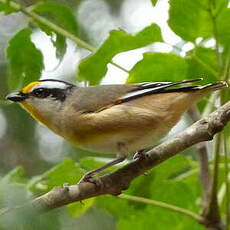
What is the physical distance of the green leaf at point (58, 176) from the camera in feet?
8.54

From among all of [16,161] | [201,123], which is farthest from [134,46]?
[16,161]

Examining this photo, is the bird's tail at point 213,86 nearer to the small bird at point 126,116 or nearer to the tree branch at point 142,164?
the small bird at point 126,116

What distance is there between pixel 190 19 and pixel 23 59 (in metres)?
0.73

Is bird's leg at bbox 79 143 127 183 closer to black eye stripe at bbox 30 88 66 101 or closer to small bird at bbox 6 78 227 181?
small bird at bbox 6 78 227 181

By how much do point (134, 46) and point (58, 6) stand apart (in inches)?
15.5

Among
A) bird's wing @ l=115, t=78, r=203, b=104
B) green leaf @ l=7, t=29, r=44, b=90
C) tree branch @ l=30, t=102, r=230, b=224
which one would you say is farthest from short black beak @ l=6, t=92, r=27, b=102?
tree branch @ l=30, t=102, r=230, b=224

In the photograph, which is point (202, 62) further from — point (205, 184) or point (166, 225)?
point (166, 225)

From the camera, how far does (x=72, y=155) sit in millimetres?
6312

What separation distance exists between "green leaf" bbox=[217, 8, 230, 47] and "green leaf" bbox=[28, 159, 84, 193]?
2.77ft

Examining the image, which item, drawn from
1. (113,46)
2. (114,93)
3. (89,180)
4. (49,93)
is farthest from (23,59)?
(49,93)

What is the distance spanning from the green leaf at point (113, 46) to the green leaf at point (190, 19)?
0.09 meters

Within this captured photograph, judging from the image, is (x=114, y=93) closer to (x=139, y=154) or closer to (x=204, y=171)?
(x=139, y=154)

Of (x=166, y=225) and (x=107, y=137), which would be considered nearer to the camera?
(x=107, y=137)

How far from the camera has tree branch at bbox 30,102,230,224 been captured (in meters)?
2.06
